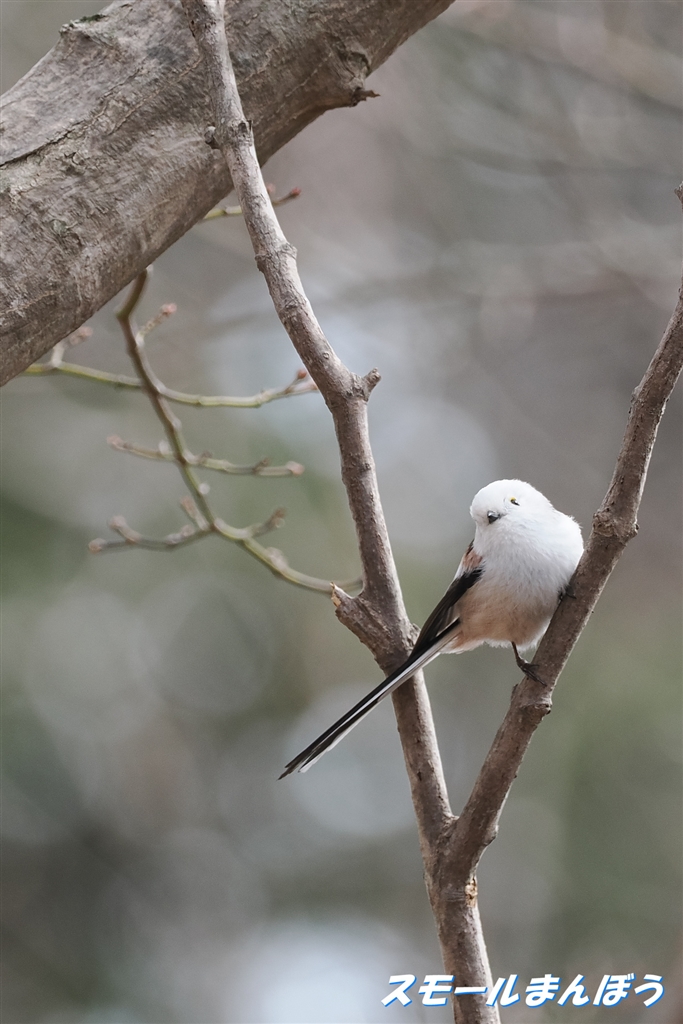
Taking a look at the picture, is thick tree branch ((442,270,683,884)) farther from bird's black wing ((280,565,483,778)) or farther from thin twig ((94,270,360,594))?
thin twig ((94,270,360,594))

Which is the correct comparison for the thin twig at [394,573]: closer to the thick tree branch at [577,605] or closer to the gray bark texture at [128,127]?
the thick tree branch at [577,605]

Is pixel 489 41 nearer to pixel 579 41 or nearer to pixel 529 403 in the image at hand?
pixel 579 41

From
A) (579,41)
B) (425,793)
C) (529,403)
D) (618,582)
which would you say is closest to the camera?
(425,793)

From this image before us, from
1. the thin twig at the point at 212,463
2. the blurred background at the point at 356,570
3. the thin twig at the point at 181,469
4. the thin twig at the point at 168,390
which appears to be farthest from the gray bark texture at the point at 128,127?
the blurred background at the point at 356,570

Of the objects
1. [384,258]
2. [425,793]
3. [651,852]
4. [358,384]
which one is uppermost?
[384,258]

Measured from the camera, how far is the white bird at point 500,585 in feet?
4.09

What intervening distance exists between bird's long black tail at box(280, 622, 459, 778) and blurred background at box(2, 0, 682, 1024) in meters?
3.05

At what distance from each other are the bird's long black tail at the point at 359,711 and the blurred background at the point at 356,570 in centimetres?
305

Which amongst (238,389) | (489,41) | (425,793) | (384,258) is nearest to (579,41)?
(489,41)

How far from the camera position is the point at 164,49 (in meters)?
1.45

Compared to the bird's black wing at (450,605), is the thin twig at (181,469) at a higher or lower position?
higher

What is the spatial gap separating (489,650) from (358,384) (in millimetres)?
4654

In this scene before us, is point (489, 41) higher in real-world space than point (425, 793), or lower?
higher

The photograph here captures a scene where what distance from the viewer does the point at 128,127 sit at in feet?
4.66
